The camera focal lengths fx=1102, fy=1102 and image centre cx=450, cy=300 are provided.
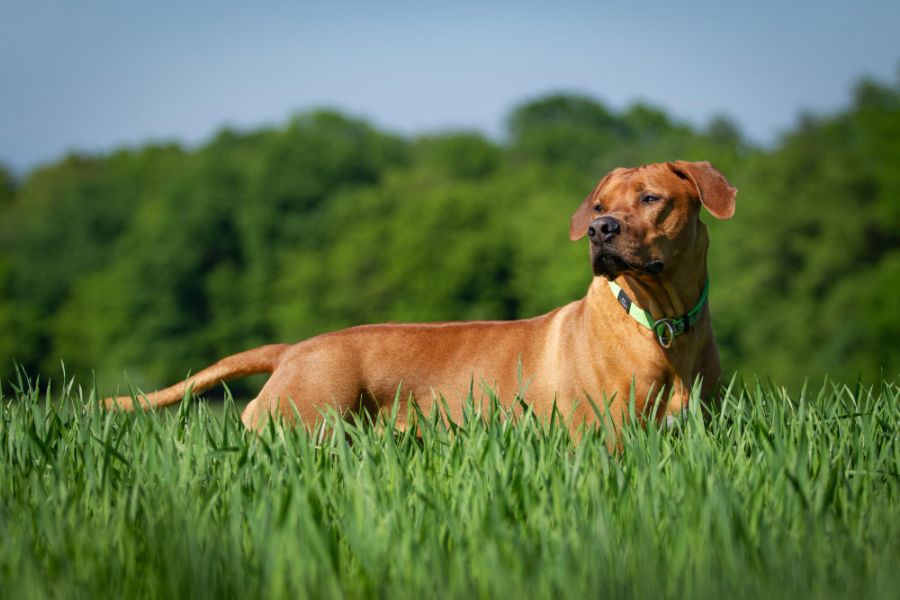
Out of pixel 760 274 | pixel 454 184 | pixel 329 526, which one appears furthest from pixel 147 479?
pixel 454 184

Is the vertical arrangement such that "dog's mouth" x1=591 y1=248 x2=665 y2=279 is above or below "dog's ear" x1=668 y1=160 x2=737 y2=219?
below

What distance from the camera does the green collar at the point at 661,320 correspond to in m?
5.22

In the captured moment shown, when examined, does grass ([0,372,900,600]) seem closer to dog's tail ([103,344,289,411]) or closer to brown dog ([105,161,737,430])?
brown dog ([105,161,737,430])

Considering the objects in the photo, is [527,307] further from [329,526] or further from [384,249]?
[329,526]

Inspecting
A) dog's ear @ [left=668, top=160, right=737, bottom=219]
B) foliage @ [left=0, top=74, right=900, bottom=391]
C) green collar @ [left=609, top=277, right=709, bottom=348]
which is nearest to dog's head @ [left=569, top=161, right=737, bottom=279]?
dog's ear @ [left=668, top=160, right=737, bottom=219]

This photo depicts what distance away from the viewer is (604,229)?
5.09 m

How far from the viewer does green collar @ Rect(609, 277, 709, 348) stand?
522 centimetres

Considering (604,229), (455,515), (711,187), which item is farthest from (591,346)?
(455,515)

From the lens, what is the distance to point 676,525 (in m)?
3.51

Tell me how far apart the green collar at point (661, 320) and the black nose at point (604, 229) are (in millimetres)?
276

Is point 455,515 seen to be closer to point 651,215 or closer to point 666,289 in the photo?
point 666,289

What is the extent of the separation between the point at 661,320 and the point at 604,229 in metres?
0.53

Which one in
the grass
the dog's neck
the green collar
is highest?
the dog's neck

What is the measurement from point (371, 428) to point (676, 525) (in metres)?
1.40
